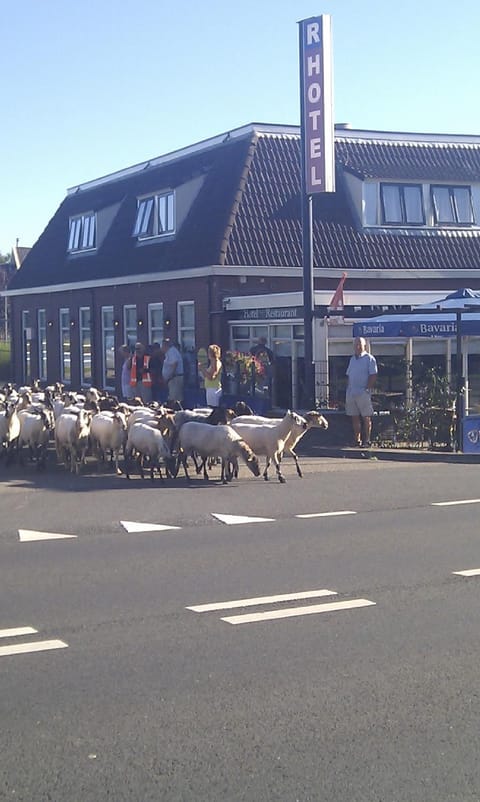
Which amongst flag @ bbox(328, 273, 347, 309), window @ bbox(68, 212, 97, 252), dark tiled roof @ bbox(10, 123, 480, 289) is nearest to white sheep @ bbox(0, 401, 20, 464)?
flag @ bbox(328, 273, 347, 309)

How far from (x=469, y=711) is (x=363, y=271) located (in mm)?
23765

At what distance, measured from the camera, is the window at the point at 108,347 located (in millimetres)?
35125

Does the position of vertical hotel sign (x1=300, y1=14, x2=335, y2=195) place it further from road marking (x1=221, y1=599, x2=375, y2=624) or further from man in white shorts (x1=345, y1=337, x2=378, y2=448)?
road marking (x1=221, y1=599, x2=375, y2=624)

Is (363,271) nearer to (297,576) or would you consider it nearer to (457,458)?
(457,458)

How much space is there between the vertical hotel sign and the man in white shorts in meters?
3.93

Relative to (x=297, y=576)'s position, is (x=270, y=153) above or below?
above

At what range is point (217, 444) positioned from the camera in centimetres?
1631

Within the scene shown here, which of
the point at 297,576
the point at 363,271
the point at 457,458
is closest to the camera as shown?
the point at 297,576

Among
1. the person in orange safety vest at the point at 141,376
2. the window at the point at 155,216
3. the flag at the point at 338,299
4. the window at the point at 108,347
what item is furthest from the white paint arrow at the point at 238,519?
the window at the point at 108,347

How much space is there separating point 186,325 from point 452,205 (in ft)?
26.7

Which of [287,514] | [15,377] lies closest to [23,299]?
[15,377]

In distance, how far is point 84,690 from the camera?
671cm

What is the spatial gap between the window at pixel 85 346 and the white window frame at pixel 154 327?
4.94 meters

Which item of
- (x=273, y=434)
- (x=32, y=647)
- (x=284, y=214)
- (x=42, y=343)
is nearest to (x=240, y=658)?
(x=32, y=647)
